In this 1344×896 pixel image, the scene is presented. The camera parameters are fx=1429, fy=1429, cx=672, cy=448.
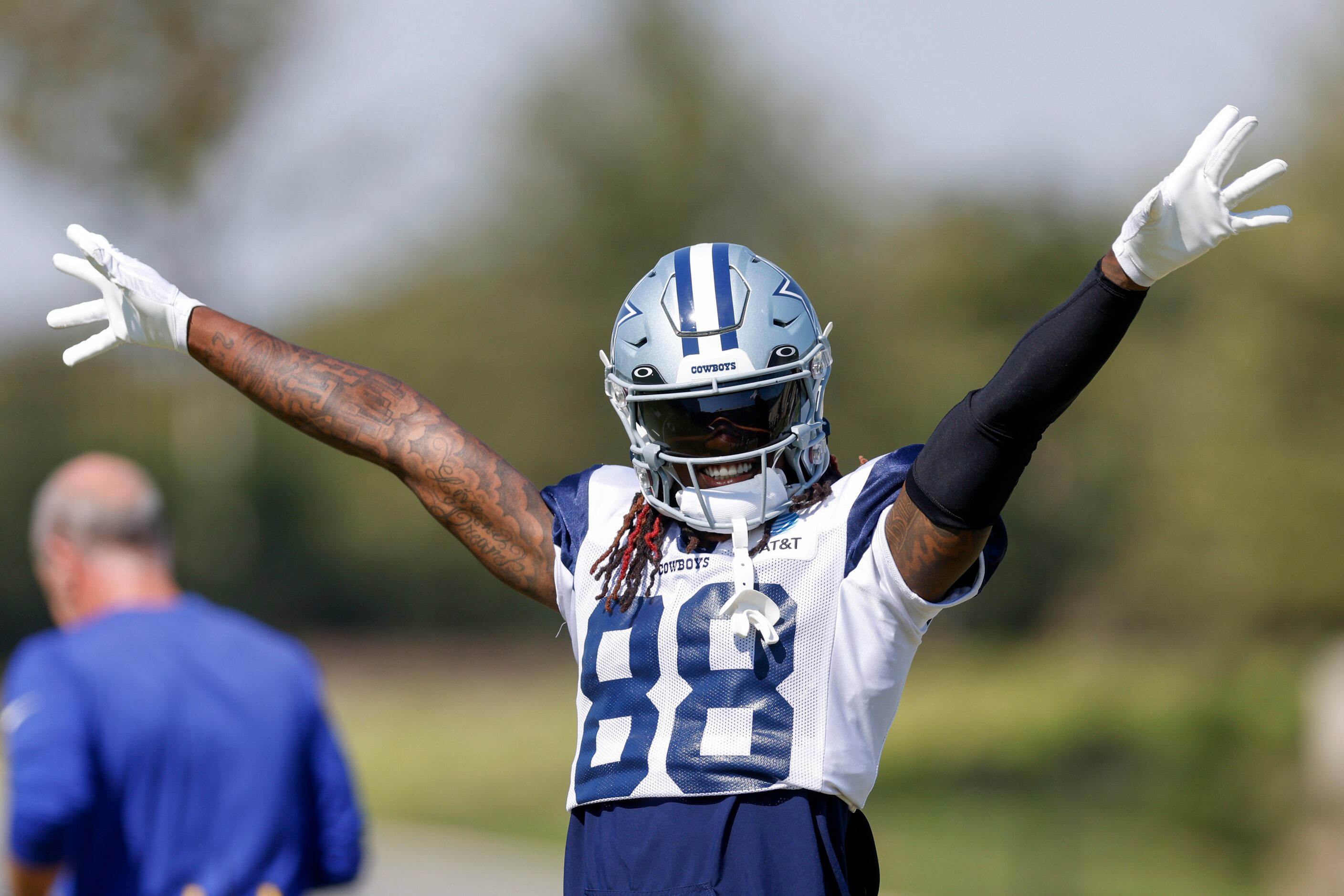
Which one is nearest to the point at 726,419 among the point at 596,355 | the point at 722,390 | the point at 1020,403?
the point at 722,390

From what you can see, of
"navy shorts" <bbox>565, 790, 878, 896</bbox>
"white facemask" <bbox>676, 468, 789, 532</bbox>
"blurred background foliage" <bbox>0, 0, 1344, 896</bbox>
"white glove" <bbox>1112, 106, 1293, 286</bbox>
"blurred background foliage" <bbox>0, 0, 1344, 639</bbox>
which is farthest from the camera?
"blurred background foliage" <bbox>0, 0, 1344, 639</bbox>

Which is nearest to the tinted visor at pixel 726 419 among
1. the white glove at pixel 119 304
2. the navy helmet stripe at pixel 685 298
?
the navy helmet stripe at pixel 685 298

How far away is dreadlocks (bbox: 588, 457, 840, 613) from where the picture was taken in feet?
9.20

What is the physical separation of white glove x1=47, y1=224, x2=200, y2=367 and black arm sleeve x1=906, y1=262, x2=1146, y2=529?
6.28ft

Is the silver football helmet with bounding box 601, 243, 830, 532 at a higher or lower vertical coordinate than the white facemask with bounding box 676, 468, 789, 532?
higher

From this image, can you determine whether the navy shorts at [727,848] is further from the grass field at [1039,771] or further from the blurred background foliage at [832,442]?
the blurred background foliage at [832,442]

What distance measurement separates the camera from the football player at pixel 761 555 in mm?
2422

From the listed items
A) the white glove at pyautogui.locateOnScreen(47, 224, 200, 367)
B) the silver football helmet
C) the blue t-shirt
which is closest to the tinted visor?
the silver football helmet

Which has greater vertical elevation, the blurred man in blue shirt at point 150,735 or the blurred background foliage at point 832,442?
→ the blurred background foliage at point 832,442

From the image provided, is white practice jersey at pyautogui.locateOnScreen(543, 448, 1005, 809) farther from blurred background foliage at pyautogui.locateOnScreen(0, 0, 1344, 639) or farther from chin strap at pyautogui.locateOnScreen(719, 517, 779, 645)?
blurred background foliage at pyautogui.locateOnScreen(0, 0, 1344, 639)

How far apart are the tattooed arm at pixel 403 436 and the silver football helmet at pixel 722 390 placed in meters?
0.35

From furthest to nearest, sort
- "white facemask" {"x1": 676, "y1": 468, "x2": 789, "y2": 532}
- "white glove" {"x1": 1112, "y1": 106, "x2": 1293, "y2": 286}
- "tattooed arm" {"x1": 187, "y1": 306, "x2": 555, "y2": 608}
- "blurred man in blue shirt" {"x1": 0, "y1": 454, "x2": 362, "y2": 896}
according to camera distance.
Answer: "blurred man in blue shirt" {"x1": 0, "y1": 454, "x2": 362, "y2": 896} < "tattooed arm" {"x1": 187, "y1": 306, "x2": 555, "y2": 608} < "white facemask" {"x1": 676, "y1": 468, "x2": 789, "y2": 532} < "white glove" {"x1": 1112, "y1": 106, "x2": 1293, "y2": 286}

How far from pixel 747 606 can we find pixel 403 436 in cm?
99

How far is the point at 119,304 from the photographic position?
3.43 meters
